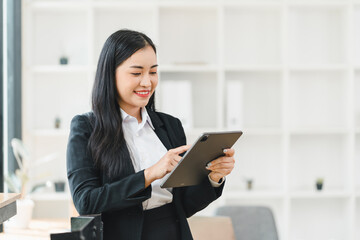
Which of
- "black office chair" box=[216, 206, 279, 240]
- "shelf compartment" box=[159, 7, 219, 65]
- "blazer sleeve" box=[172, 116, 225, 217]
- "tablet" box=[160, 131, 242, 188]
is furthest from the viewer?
"shelf compartment" box=[159, 7, 219, 65]

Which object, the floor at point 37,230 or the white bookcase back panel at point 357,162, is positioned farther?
the white bookcase back panel at point 357,162

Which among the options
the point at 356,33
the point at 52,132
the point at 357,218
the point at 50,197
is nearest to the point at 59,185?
the point at 50,197

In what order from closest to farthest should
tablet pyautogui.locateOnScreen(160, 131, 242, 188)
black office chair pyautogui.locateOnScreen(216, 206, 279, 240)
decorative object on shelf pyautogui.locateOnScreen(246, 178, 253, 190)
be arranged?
tablet pyautogui.locateOnScreen(160, 131, 242, 188)
black office chair pyautogui.locateOnScreen(216, 206, 279, 240)
decorative object on shelf pyautogui.locateOnScreen(246, 178, 253, 190)

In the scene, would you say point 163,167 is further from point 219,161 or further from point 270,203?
point 270,203

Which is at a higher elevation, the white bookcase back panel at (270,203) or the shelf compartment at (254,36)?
the shelf compartment at (254,36)

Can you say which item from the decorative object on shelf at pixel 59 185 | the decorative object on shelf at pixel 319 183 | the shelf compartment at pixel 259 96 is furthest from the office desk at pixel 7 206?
the decorative object on shelf at pixel 319 183

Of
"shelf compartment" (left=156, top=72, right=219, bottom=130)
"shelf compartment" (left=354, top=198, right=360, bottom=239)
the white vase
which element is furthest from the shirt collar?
"shelf compartment" (left=354, top=198, right=360, bottom=239)

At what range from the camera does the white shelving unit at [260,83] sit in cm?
351

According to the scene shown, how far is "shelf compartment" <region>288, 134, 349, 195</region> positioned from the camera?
12.4ft

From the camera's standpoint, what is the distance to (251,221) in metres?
2.66

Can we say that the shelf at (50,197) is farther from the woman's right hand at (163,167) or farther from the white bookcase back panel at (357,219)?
the white bookcase back panel at (357,219)

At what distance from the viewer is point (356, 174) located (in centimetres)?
380

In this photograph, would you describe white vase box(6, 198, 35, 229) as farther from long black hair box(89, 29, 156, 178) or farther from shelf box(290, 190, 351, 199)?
shelf box(290, 190, 351, 199)

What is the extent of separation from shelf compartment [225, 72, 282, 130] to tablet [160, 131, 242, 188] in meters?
2.24
